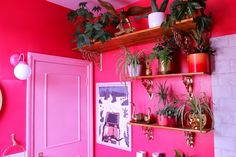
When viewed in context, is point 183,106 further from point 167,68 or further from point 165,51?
point 165,51

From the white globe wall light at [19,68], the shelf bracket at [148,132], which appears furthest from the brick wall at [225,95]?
the white globe wall light at [19,68]

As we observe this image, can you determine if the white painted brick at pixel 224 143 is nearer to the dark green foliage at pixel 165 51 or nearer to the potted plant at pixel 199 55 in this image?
the potted plant at pixel 199 55

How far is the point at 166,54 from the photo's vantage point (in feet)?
5.05

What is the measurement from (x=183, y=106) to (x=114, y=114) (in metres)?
0.81

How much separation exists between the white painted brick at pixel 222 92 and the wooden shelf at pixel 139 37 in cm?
49

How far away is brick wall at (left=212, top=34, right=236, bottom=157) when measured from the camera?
1401mm

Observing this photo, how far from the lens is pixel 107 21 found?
180cm

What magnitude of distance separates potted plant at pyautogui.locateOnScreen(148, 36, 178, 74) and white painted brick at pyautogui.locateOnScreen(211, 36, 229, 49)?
10.8 inches

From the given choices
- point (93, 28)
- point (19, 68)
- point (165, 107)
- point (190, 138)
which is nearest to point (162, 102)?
point (165, 107)

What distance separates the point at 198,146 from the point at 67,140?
4.16 feet

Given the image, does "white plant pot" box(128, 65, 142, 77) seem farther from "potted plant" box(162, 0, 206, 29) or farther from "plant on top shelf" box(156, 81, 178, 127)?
"potted plant" box(162, 0, 206, 29)

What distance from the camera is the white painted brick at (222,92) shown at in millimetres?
1419

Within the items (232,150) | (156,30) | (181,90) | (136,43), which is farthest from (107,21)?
(232,150)

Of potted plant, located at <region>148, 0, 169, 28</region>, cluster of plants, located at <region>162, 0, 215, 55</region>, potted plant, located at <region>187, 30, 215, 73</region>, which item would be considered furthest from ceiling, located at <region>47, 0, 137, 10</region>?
potted plant, located at <region>187, 30, 215, 73</region>
